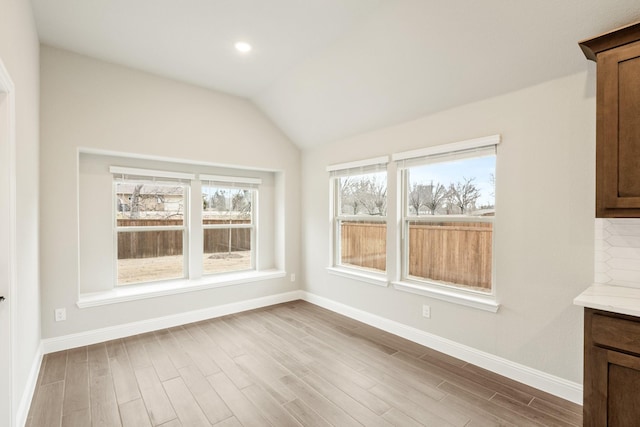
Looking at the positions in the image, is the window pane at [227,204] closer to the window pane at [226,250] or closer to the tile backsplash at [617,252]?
the window pane at [226,250]

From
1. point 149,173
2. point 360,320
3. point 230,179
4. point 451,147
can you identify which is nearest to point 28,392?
point 149,173

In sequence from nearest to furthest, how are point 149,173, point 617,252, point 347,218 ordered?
point 617,252 → point 149,173 → point 347,218

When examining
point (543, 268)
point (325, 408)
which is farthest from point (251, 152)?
point (543, 268)

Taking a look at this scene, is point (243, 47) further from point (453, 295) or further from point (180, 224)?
point (453, 295)

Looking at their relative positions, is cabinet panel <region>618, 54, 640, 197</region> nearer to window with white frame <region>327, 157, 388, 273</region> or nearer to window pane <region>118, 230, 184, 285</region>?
window with white frame <region>327, 157, 388, 273</region>

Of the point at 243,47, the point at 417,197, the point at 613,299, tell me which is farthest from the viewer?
the point at 417,197

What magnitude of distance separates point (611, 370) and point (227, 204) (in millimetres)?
4270

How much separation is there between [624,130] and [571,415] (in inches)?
74.6

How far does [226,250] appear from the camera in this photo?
4.62 m

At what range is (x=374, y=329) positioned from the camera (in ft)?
12.1

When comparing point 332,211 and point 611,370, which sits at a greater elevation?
point 332,211

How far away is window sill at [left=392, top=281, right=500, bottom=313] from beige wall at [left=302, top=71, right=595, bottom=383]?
6 cm

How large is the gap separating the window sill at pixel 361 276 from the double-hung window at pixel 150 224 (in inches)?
82.2

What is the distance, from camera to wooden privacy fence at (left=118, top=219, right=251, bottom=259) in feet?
12.5
